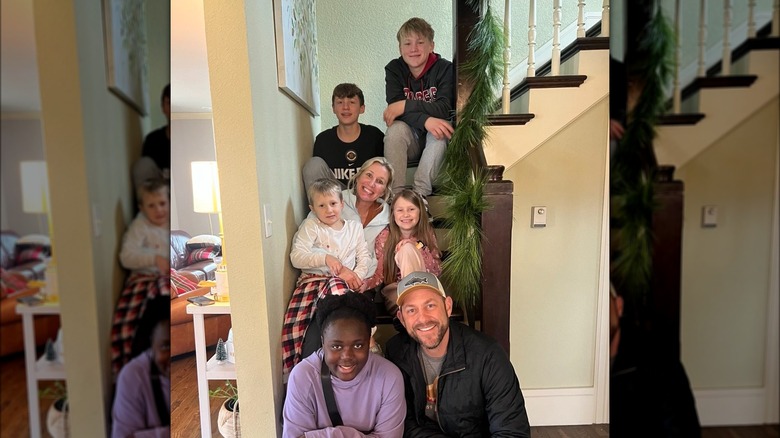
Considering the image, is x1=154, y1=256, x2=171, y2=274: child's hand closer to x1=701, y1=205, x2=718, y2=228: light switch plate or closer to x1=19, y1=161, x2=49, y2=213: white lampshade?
x1=19, y1=161, x2=49, y2=213: white lampshade

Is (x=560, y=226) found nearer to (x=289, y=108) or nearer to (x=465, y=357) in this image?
(x=465, y=357)

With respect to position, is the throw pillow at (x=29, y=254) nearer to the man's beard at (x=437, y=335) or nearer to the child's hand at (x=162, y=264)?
the child's hand at (x=162, y=264)

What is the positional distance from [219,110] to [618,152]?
4.61ft

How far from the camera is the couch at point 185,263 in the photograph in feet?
10.0

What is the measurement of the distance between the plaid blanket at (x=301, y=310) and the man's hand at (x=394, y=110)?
0.97 meters

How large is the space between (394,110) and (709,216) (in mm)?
2293

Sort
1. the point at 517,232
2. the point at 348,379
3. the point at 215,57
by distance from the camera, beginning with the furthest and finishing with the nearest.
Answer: the point at 517,232, the point at 348,379, the point at 215,57

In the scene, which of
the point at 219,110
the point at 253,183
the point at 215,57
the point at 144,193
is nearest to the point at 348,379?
the point at 253,183

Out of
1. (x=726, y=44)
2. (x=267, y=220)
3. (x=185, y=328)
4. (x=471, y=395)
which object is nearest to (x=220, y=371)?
(x=267, y=220)

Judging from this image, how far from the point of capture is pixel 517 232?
2461mm

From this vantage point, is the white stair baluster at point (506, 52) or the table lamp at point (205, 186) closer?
the white stair baluster at point (506, 52)

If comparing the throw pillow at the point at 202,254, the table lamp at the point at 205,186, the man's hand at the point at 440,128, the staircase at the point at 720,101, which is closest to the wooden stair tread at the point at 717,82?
the staircase at the point at 720,101

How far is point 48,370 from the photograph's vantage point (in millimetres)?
204

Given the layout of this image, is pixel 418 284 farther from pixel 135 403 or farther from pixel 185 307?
pixel 185 307
